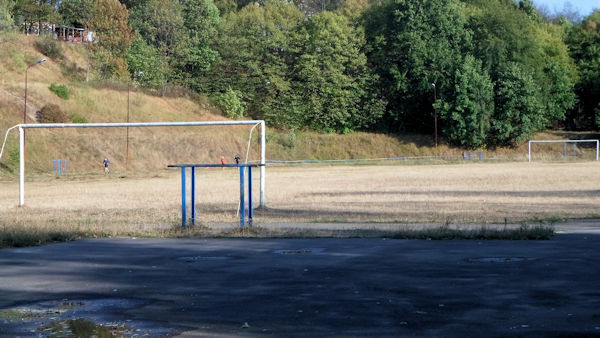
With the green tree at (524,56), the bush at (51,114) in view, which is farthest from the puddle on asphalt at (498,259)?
the green tree at (524,56)

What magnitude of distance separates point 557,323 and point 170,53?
317 ft

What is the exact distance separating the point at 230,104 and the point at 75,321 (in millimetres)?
88221

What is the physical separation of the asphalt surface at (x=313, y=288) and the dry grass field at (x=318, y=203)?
500 cm

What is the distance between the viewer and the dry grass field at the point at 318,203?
75.4 feet

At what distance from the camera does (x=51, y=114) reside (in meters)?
76.6

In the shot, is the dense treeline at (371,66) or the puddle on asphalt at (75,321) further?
the dense treeline at (371,66)

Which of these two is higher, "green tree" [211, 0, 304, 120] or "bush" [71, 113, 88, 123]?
"green tree" [211, 0, 304, 120]

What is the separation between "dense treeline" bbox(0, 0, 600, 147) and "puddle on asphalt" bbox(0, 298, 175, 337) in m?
86.3

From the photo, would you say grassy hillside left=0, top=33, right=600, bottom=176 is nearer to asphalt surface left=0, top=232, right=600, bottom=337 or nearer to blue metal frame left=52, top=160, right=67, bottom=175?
→ blue metal frame left=52, top=160, right=67, bottom=175

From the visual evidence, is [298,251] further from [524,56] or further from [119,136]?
[524,56]

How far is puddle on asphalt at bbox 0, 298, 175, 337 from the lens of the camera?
8438 millimetres

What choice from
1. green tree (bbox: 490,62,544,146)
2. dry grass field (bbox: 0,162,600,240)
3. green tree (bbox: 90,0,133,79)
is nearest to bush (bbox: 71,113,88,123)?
green tree (bbox: 90,0,133,79)

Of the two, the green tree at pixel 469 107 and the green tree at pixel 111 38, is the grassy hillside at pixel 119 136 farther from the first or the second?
the green tree at pixel 111 38

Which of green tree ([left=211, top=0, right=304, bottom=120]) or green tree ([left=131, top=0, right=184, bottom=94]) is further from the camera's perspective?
green tree ([left=211, top=0, right=304, bottom=120])
